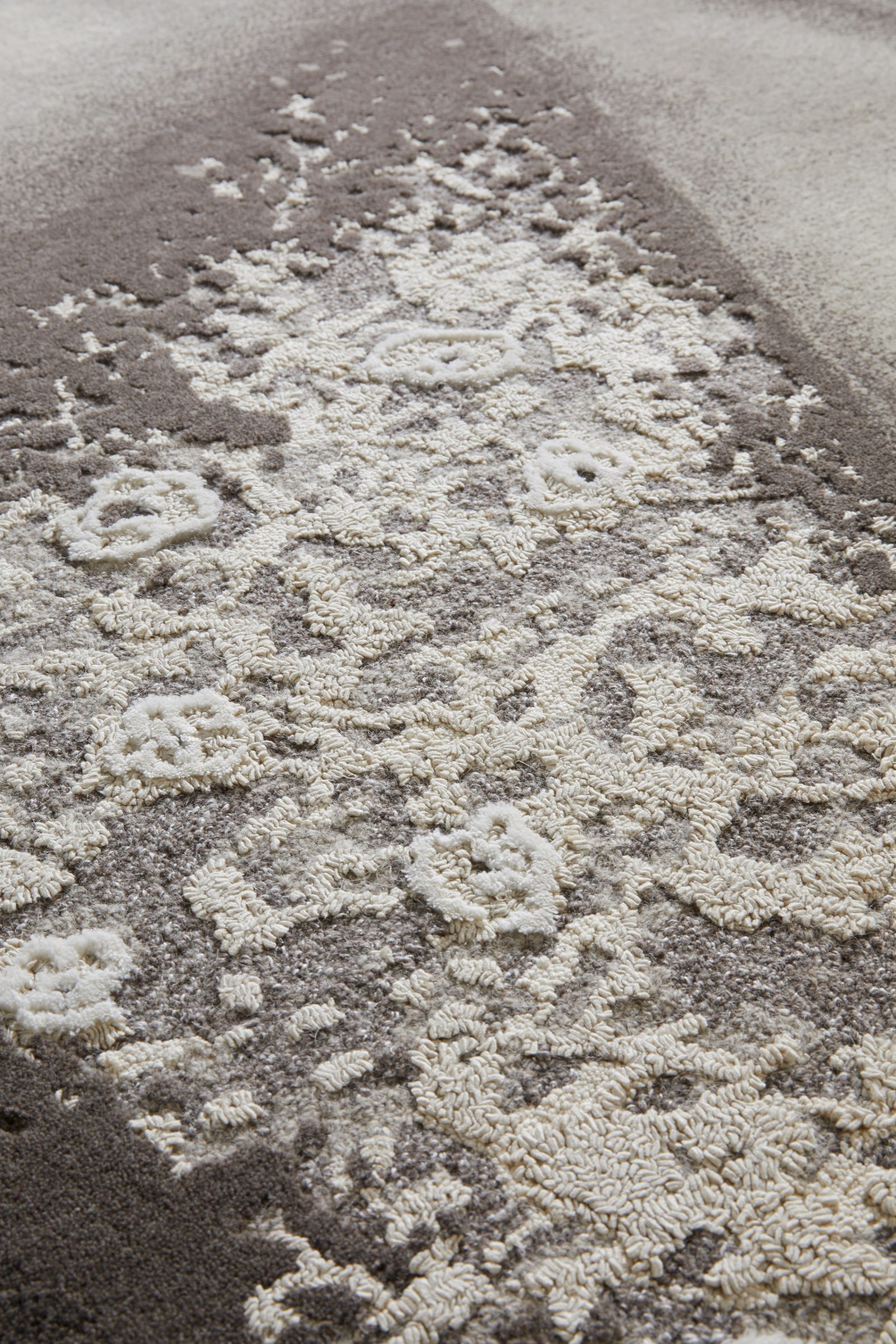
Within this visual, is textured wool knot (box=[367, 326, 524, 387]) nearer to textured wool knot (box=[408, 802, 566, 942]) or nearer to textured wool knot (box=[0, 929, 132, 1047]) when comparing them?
textured wool knot (box=[408, 802, 566, 942])

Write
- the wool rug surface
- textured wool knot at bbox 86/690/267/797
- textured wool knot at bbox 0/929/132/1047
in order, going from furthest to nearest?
textured wool knot at bbox 86/690/267/797, textured wool knot at bbox 0/929/132/1047, the wool rug surface

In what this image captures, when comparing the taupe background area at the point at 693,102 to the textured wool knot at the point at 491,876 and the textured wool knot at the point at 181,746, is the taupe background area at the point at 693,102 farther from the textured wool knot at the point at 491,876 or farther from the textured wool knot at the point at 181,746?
the textured wool knot at the point at 181,746

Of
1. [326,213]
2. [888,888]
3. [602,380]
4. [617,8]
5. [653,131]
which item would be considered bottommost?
[888,888]

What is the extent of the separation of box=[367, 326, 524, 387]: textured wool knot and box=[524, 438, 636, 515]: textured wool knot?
167mm

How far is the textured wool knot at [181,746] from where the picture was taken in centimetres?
97

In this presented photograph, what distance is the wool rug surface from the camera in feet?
2.31

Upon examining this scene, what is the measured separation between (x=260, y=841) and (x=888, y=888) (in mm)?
539

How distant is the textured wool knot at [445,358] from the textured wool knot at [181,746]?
0.56 metres

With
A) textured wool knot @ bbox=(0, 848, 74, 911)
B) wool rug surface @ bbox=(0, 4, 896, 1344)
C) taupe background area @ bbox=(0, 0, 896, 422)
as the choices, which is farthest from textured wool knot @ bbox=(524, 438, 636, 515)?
textured wool knot @ bbox=(0, 848, 74, 911)

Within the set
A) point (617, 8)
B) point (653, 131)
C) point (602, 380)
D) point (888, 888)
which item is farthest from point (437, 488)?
point (617, 8)

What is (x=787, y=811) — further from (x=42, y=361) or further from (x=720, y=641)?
(x=42, y=361)

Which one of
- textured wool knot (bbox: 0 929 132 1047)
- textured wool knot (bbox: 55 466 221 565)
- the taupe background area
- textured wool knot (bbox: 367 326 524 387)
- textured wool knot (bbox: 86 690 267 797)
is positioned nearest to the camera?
textured wool knot (bbox: 0 929 132 1047)

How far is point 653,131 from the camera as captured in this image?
5.98ft

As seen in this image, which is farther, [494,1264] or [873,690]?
[873,690]
